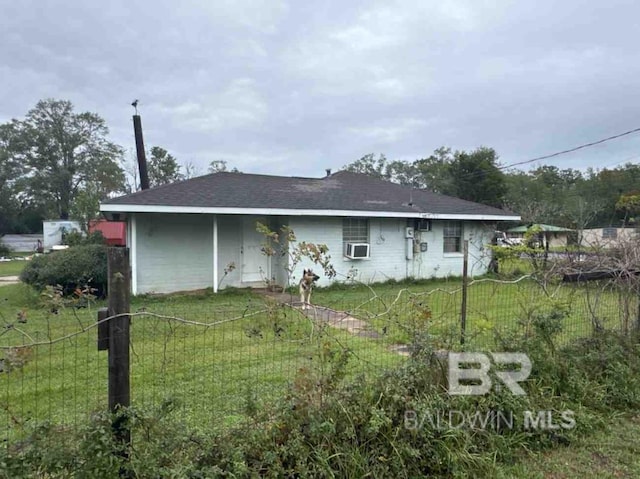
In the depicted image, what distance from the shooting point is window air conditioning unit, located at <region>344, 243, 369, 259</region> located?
1142cm

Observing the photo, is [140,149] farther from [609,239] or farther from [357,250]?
[609,239]

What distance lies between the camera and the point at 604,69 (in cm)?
1055

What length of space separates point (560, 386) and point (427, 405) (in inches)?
58.4

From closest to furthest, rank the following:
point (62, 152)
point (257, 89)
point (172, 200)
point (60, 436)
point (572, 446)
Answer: point (60, 436) → point (572, 446) → point (172, 200) → point (257, 89) → point (62, 152)

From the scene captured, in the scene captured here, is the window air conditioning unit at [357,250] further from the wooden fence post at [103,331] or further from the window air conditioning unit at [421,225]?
the wooden fence post at [103,331]

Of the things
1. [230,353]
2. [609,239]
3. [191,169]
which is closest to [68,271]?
[230,353]

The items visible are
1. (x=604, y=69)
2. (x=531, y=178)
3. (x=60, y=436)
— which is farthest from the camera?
(x=531, y=178)

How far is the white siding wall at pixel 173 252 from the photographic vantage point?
993 centimetres

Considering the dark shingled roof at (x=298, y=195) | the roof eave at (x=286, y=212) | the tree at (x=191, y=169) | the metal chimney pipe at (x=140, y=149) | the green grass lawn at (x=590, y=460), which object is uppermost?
the tree at (x=191, y=169)

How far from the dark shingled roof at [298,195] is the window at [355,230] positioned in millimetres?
475

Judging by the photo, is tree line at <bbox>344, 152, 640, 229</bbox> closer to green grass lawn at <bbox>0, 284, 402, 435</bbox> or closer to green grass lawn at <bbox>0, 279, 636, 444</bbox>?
green grass lawn at <bbox>0, 279, 636, 444</bbox>

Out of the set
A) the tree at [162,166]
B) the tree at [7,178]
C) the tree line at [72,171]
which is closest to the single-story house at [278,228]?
the tree line at [72,171]

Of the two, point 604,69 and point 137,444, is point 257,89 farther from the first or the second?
point 137,444

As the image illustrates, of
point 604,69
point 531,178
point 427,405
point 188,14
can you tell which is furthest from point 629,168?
point 427,405
